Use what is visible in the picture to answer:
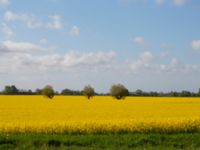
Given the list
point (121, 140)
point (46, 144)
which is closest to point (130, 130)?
point (121, 140)

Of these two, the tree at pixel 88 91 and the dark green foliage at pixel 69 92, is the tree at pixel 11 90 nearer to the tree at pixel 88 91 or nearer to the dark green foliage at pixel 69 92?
the dark green foliage at pixel 69 92

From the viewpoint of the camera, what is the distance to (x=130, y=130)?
21.0 metres

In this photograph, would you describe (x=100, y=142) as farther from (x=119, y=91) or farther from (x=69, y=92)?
(x=69, y=92)

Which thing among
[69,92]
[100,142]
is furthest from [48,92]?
[100,142]

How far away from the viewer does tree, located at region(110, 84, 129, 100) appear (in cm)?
9062

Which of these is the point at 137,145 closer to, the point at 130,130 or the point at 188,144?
the point at 188,144

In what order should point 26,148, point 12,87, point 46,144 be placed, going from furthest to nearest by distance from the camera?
point 12,87 → point 46,144 → point 26,148

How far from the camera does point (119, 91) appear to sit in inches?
3573

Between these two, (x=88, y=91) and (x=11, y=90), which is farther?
(x=11, y=90)

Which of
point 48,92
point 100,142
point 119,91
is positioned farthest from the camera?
point 48,92

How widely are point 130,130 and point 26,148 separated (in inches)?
267

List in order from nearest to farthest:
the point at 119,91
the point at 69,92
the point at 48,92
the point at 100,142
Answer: the point at 100,142, the point at 119,91, the point at 48,92, the point at 69,92

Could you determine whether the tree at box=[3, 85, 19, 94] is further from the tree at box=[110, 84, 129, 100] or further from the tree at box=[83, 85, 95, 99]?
the tree at box=[110, 84, 129, 100]

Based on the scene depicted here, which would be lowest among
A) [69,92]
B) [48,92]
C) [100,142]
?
[100,142]
